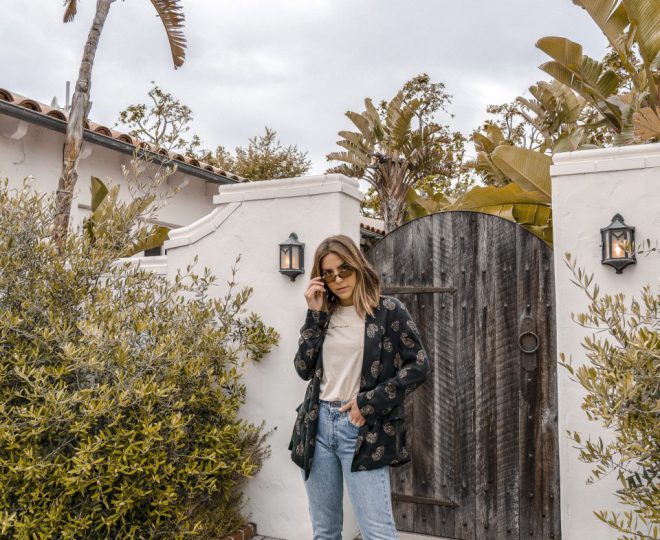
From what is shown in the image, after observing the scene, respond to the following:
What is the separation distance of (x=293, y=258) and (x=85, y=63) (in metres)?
3.97

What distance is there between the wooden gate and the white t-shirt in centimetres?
165

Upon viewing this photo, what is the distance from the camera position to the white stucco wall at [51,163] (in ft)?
23.0

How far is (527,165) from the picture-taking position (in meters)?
5.25

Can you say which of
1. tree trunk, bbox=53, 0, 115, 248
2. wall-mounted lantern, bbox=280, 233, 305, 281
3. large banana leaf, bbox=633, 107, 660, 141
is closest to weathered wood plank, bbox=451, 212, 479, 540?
wall-mounted lantern, bbox=280, 233, 305, 281

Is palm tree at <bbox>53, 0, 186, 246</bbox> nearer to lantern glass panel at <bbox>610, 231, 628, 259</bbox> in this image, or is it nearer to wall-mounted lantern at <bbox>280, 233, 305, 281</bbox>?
wall-mounted lantern at <bbox>280, 233, 305, 281</bbox>

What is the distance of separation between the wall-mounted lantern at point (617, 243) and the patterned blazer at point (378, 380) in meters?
1.43

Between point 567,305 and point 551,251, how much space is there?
542 mm

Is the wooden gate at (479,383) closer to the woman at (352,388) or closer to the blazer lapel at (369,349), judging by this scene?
the woman at (352,388)

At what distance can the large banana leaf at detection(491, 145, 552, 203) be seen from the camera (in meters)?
5.20

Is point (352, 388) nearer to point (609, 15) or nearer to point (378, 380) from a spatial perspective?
point (378, 380)

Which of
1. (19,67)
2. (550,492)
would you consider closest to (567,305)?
(550,492)

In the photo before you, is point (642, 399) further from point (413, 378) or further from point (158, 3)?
point (158, 3)

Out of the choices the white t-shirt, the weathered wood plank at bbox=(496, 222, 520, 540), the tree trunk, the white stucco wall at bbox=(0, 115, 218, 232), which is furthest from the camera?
the white stucco wall at bbox=(0, 115, 218, 232)

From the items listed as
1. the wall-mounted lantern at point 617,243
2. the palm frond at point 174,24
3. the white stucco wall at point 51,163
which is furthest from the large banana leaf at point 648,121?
the palm frond at point 174,24
